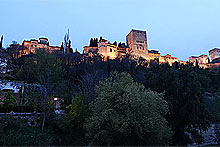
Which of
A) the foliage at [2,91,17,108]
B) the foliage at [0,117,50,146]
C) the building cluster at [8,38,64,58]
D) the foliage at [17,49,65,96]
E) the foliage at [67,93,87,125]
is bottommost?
the foliage at [0,117,50,146]

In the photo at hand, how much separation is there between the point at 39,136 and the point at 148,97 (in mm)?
7013

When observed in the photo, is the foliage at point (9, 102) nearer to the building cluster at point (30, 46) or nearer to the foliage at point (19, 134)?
the foliage at point (19, 134)

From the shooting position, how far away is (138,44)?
231ft

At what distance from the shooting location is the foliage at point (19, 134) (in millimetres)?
8750

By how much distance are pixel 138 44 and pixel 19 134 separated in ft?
215

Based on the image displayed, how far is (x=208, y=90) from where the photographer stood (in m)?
35.0

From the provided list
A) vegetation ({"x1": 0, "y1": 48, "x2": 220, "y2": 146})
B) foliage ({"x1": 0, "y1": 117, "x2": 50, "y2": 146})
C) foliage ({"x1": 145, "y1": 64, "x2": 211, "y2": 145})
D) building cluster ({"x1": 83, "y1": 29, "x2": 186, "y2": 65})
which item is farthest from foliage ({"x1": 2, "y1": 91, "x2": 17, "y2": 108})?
building cluster ({"x1": 83, "y1": 29, "x2": 186, "y2": 65})

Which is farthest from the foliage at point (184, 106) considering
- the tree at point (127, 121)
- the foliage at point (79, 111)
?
the foliage at point (79, 111)

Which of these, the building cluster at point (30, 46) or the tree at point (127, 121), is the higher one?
the building cluster at point (30, 46)

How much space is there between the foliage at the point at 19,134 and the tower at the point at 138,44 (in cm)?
6054

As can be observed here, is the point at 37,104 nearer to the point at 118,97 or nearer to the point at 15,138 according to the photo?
the point at 15,138

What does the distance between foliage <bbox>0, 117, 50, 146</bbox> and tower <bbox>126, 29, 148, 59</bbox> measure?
6054cm

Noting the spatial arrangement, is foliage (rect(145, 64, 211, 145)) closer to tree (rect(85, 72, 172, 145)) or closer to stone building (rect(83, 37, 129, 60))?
tree (rect(85, 72, 172, 145))

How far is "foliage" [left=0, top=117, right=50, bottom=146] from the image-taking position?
875 centimetres
